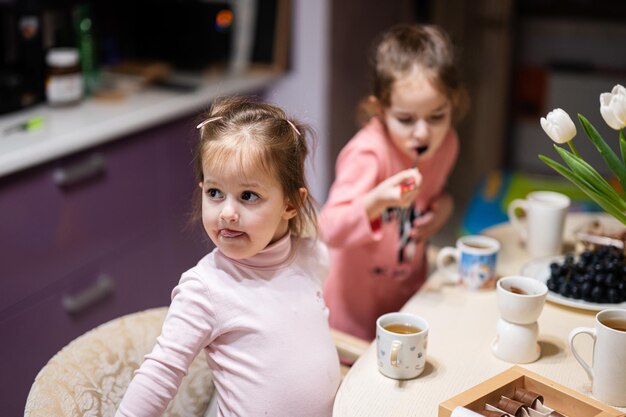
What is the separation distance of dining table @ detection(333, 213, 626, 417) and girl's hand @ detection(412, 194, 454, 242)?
0.22 meters

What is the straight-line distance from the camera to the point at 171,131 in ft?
8.62

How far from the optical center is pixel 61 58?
246 centimetres

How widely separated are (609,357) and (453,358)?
25 centimetres

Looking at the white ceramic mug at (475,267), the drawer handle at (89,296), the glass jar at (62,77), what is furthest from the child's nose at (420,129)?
the glass jar at (62,77)

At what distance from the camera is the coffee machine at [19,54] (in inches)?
92.2

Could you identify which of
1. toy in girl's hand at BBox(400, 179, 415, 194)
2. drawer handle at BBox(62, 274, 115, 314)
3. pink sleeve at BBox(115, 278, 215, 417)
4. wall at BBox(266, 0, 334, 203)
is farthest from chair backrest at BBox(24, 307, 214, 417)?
wall at BBox(266, 0, 334, 203)

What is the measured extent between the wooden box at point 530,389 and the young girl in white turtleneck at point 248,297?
0.25 m

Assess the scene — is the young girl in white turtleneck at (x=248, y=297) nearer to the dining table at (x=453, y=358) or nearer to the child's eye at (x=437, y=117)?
the dining table at (x=453, y=358)

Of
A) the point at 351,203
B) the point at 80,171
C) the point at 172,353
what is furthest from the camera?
the point at 80,171

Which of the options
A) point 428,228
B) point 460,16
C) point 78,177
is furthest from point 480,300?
point 460,16

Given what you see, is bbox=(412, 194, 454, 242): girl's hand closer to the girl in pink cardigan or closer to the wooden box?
the girl in pink cardigan

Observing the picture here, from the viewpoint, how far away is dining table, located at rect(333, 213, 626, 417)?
3.89 ft

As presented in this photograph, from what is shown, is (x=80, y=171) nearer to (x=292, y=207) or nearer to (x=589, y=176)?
(x=292, y=207)

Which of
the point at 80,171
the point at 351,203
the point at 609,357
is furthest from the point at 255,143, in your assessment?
the point at 80,171
